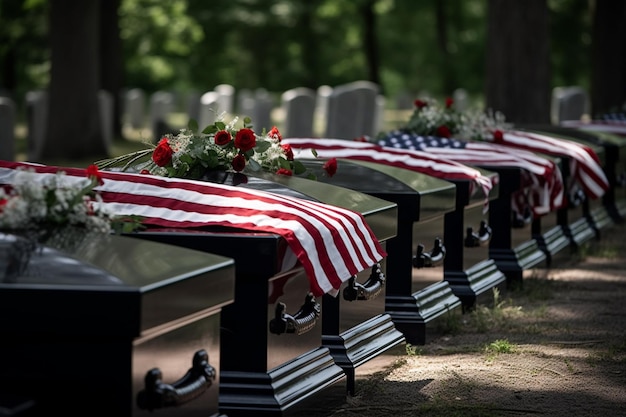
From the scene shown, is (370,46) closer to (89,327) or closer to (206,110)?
(206,110)

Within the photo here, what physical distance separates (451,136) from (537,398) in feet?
12.9

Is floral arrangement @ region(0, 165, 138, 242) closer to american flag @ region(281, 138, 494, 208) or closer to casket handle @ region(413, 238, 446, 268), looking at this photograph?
casket handle @ region(413, 238, 446, 268)

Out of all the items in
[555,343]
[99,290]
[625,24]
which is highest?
[625,24]

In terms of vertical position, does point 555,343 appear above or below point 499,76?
below

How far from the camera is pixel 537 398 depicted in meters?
5.14

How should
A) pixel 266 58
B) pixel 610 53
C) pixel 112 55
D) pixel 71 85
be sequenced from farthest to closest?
pixel 266 58 < pixel 112 55 < pixel 610 53 < pixel 71 85

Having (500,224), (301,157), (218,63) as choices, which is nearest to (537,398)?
(301,157)

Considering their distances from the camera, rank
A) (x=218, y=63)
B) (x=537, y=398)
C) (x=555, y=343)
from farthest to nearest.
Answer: (x=218, y=63)
(x=555, y=343)
(x=537, y=398)

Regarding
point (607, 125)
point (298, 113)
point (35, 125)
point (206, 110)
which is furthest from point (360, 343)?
point (206, 110)

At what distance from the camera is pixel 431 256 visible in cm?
663

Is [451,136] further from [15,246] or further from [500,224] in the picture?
[15,246]

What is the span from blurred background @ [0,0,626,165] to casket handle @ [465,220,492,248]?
151cm

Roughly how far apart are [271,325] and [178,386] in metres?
0.83

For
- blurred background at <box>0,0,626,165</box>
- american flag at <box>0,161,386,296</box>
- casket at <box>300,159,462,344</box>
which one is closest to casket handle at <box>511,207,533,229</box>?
blurred background at <box>0,0,626,165</box>
